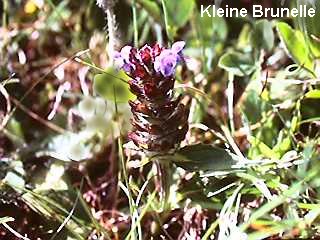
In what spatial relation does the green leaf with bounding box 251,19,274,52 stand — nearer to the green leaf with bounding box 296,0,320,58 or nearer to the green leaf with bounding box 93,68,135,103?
the green leaf with bounding box 296,0,320,58

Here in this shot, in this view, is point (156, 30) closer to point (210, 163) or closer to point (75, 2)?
point (75, 2)

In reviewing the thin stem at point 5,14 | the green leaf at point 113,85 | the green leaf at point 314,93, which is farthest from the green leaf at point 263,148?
the thin stem at point 5,14

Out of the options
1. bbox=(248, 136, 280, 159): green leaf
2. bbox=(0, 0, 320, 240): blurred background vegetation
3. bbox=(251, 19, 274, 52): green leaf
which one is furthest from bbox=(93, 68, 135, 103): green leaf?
bbox=(251, 19, 274, 52): green leaf

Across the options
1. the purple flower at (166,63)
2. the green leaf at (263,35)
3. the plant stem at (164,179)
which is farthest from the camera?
the green leaf at (263,35)

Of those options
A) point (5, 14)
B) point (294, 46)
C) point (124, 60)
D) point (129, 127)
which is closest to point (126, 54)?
point (124, 60)

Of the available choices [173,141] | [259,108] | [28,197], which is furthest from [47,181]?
[259,108]

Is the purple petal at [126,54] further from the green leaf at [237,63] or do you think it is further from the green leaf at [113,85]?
the green leaf at [237,63]

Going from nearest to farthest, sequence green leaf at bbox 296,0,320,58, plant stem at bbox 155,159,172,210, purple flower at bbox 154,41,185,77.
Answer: purple flower at bbox 154,41,185,77 < plant stem at bbox 155,159,172,210 < green leaf at bbox 296,0,320,58
